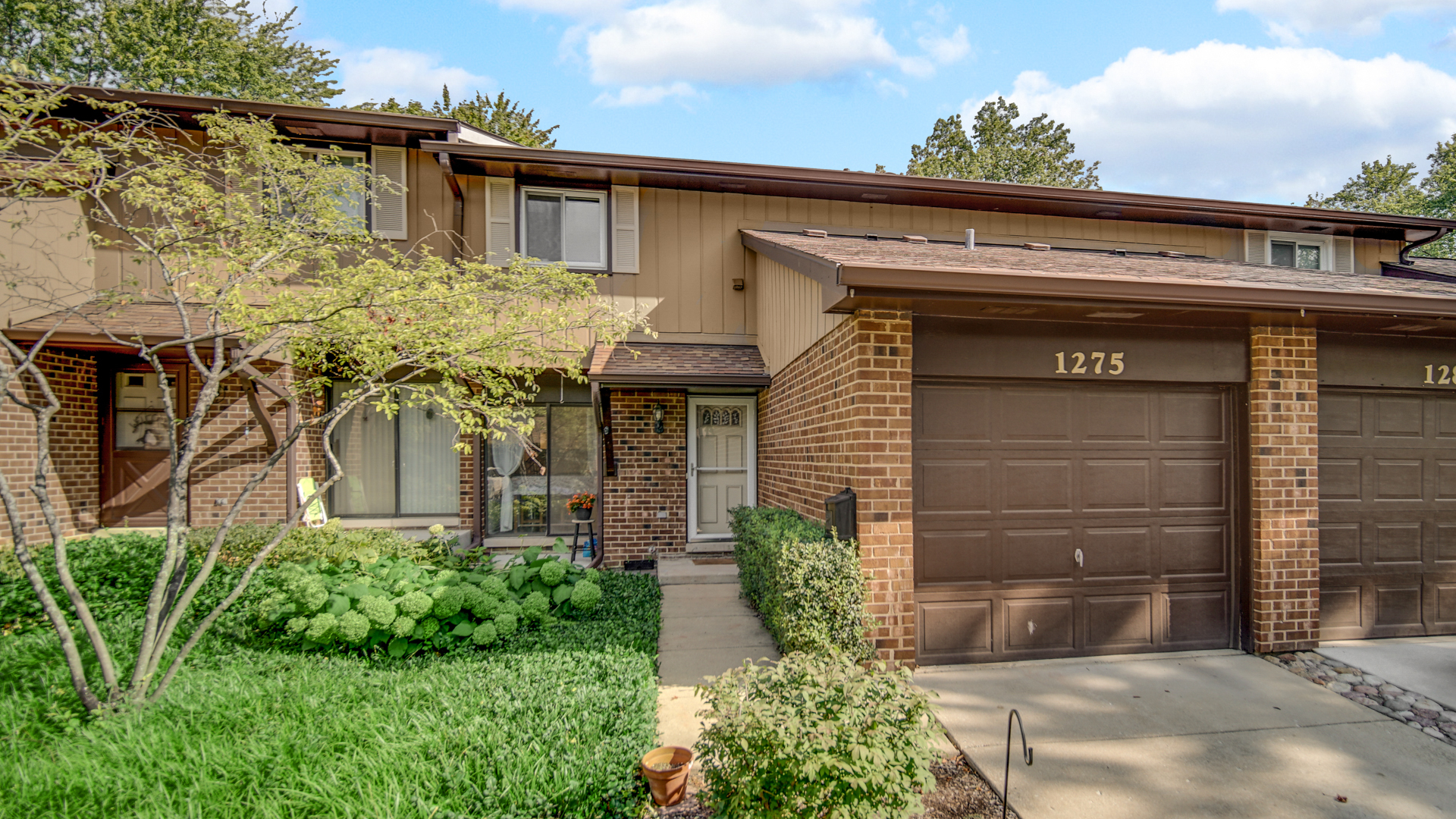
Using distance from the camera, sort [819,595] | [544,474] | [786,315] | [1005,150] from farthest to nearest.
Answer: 1. [1005,150]
2. [544,474]
3. [786,315]
4. [819,595]

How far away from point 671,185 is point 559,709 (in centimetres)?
704

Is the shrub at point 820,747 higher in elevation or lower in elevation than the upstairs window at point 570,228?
lower

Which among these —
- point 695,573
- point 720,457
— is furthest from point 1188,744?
point 720,457

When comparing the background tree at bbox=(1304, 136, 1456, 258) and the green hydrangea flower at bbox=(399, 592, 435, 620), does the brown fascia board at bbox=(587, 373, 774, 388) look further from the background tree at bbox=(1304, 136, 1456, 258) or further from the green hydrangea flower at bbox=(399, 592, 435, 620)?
the background tree at bbox=(1304, 136, 1456, 258)

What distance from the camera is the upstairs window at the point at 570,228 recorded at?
27.7 ft

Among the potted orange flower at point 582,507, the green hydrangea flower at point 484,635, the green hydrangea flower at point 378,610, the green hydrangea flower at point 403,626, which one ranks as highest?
the potted orange flower at point 582,507

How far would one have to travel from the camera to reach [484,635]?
470 cm

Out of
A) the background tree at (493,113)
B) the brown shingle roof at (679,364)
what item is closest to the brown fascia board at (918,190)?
the brown shingle roof at (679,364)

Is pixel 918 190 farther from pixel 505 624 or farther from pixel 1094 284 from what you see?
pixel 505 624

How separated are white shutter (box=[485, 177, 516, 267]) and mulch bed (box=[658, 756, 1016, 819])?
7.08m

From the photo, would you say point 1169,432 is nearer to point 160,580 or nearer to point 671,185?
point 671,185

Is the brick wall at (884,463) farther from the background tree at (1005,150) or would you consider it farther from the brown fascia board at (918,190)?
the background tree at (1005,150)

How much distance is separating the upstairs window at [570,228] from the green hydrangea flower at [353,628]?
5.22 meters

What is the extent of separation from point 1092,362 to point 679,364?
448cm
